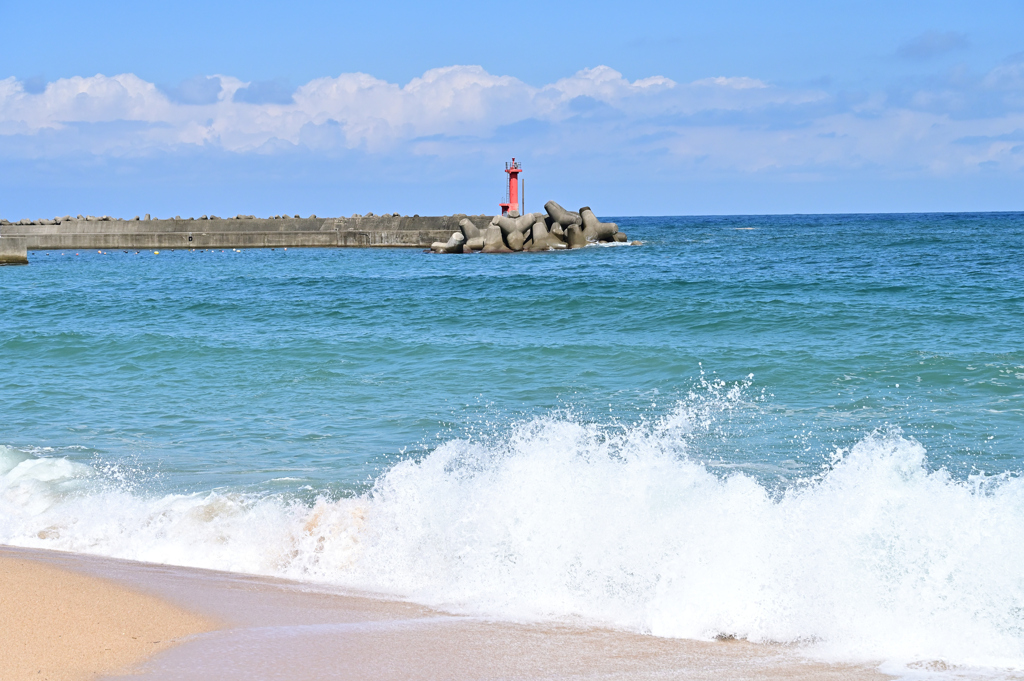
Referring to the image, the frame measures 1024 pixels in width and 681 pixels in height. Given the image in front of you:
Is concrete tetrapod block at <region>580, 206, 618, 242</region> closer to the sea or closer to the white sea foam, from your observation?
the sea

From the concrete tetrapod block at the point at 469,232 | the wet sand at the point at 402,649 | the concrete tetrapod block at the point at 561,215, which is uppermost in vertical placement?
the concrete tetrapod block at the point at 561,215

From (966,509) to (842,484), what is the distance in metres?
0.52

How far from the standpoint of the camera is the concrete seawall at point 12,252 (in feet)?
96.1

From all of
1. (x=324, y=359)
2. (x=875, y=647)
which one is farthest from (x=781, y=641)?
(x=324, y=359)

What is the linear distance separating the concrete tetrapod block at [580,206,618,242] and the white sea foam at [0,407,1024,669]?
2811 cm

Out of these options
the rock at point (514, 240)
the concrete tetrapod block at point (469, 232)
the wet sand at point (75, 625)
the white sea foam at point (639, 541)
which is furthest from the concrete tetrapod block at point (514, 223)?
the wet sand at point (75, 625)

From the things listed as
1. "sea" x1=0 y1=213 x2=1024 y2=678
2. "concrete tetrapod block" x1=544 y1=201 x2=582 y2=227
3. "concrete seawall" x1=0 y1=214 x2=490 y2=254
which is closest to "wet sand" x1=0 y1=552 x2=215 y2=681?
"sea" x1=0 y1=213 x2=1024 y2=678

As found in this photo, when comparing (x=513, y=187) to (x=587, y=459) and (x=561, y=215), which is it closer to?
(x=561, y=215)

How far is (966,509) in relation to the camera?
12.1 ft

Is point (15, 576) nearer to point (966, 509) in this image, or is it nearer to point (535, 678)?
point (535, 678)

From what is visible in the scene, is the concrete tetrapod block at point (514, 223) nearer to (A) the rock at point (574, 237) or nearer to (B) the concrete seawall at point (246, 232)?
(A) the rock at point (574, 237)

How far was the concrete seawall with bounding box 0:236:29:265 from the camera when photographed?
1153 inches

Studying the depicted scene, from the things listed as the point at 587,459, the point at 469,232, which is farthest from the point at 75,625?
the point at 469,232

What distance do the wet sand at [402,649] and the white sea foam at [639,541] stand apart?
18 centimetres
